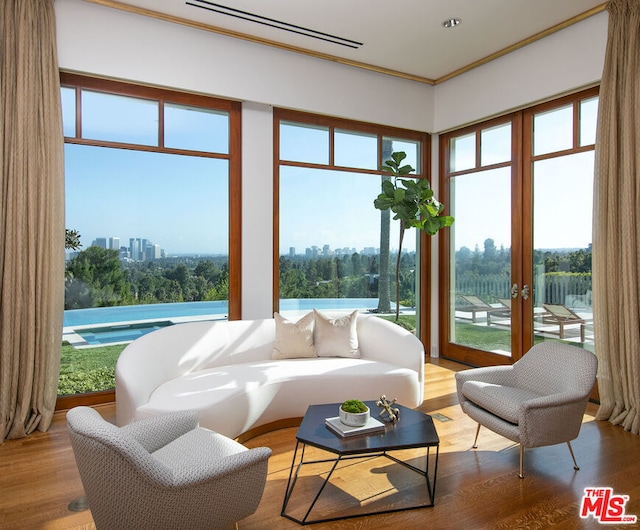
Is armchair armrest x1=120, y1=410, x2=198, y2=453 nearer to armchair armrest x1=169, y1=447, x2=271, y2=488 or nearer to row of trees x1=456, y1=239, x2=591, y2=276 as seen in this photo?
A: armchair armrest x1=169, y1=447, x2=271, y2=488

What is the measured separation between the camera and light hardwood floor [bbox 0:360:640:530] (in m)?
2.34

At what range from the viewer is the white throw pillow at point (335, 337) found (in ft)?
13.5

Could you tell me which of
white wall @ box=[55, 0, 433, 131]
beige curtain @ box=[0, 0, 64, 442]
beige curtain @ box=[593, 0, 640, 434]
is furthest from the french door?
beige curtain @ box=[0, 0, 64, 442]

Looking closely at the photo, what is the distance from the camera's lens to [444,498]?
2.54 meters

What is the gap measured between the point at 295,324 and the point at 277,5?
8.60 feet

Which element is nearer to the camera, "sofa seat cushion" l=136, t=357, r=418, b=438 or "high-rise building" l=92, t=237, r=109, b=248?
"sofa seat cushion" l=136, t=357, r=418, b=438

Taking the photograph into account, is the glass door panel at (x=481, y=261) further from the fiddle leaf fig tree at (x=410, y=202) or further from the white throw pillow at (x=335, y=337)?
the white throw pillow at (x=335, y=337)

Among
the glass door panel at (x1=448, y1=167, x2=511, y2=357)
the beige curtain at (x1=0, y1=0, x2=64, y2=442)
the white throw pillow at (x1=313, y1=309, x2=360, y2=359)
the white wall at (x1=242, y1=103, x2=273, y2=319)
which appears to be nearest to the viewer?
the beige curtain at (x1=0, y1=0, x2=64, y2=442)

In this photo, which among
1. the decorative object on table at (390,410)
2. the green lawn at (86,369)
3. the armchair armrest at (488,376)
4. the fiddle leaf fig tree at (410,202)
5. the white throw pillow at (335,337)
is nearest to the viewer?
the decorative object on table at (390,410)

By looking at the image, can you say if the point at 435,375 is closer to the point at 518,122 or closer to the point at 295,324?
the point at 295,324

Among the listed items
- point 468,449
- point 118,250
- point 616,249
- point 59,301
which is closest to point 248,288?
point 118,250

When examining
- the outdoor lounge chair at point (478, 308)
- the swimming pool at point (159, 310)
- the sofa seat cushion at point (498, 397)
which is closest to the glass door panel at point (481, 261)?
the outdoor lounge chair at point (478, 308)

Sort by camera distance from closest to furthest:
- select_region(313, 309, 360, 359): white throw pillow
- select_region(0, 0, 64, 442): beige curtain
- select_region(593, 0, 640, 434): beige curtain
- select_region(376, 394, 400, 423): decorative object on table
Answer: select_region(376, 394, 400, 423): decorative object on table < select_region(0, 0, 64, 442): beige curtain < select_region(593, 0, 640, 434): beige curtain < select_region(313, 309, 360, 359): white throw pillow

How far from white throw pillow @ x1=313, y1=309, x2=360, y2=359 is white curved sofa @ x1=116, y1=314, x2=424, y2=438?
97 millimetres
